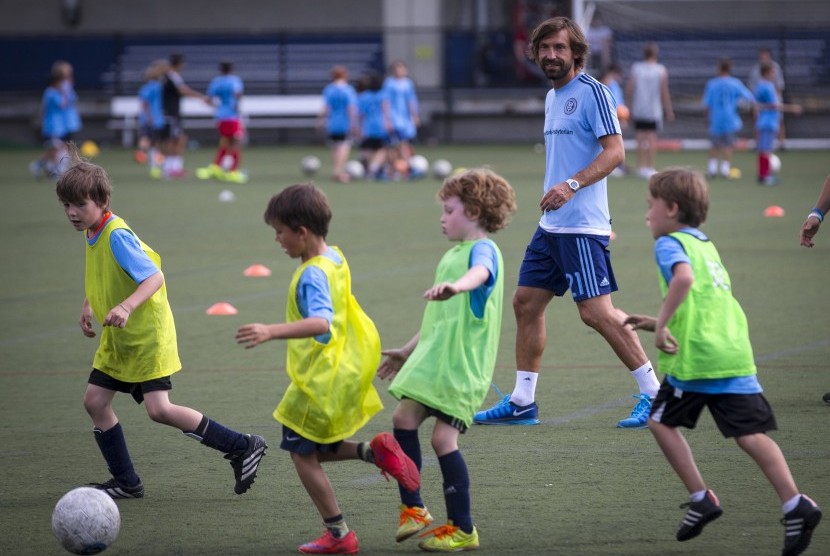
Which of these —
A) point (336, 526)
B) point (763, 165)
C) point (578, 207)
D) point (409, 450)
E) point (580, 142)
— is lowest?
point (763, 165)

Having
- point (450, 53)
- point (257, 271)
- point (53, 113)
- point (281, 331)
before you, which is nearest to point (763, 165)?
point (257, 271)

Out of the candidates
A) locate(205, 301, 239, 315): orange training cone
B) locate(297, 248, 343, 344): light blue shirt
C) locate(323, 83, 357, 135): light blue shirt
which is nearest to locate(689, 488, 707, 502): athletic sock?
locate(297, 248, 343, 344): light blue shirt

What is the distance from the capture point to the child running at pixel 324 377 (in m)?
5.00

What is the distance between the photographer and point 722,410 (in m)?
4.98

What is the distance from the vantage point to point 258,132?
37281 millimetres

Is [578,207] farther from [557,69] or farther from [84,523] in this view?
[84,523]

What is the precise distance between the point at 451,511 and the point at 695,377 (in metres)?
1.06

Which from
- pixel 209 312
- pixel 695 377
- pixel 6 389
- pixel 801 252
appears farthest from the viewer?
pixel 801 252

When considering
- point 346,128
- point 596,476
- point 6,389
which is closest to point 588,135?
point 596,476

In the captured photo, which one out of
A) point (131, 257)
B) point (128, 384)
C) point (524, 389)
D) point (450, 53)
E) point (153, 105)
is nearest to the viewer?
point (131, 257)

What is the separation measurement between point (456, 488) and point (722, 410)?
3.44ft

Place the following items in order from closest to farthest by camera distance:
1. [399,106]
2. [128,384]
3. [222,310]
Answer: [128,384] < [222,310] < [399,106]

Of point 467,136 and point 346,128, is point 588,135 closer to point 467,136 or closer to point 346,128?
point 346,128

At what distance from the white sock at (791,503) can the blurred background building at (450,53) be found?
2917cm
